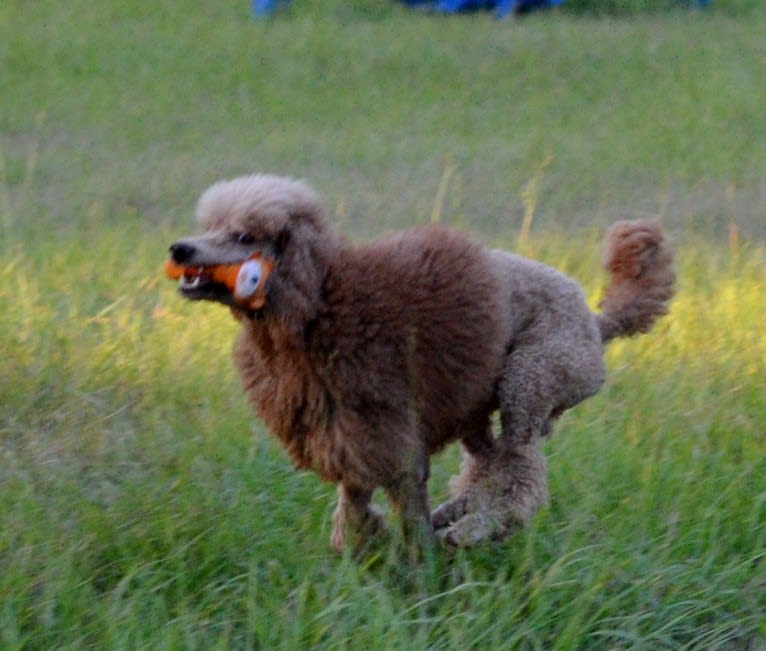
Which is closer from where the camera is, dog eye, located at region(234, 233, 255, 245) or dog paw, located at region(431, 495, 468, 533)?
dog eye, located at region(234, 233, 255, 245)

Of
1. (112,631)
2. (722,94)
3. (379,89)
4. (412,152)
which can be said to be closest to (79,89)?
(379,89)

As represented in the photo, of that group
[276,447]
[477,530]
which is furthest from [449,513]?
[276,447]

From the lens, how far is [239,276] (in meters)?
3.08

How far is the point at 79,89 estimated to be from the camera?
38.1 ft

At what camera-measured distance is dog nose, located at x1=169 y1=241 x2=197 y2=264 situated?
9.98 ft

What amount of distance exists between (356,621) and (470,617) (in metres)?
0.29

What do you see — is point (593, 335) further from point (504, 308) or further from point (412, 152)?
point (412, 152)

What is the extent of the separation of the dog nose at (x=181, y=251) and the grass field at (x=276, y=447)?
891mm

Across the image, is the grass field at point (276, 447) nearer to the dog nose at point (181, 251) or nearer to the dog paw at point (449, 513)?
the dog paw at point (449, 513)

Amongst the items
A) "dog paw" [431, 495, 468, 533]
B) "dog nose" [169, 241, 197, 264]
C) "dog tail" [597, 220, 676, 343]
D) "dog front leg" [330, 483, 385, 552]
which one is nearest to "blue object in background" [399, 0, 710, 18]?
"dog tail" [597, 220, 676, 343]

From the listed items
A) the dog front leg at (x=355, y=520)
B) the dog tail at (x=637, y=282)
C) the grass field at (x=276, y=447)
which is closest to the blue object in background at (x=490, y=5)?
the grass field at (x=276, y=447)

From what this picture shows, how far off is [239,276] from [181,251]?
0.50 feet

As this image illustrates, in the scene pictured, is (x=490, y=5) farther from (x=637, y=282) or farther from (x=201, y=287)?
(x=201, y=287)

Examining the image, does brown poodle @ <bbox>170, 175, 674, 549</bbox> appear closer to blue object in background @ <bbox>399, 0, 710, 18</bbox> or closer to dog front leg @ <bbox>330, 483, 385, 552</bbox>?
dog front leg @ <bbox>330, 483, 385, 552</bbox>
